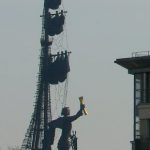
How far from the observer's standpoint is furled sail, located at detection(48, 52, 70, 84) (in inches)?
5820

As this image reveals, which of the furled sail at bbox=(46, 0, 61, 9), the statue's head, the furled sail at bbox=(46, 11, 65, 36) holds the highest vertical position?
the furled sail at bbox=(46, 0, 61, 9)

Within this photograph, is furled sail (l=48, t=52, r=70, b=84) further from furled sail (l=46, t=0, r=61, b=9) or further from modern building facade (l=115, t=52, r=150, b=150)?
modern building facade (l=115, t=52, r=150, b=150)

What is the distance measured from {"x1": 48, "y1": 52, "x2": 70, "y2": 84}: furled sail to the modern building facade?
98093 millimetres

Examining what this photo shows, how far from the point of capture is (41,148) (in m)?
142

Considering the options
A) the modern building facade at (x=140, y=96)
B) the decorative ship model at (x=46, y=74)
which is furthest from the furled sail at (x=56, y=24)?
the modern building facade at (x=140, y=96)

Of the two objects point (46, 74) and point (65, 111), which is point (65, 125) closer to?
point (65, 111)

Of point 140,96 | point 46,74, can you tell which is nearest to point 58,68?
point 46,74

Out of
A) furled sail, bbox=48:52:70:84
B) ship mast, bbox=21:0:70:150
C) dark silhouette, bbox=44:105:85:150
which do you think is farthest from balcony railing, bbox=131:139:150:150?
furled sail, bbox=48:52:70:84

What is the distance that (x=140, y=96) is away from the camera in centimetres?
4769

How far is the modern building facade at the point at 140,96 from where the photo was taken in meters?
45.9

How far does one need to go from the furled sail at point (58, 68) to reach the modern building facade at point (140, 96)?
98093 millimetres

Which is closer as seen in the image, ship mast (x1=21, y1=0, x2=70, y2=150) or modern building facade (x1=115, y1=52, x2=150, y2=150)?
modern building facade (x1=115, y1=52, x2=150, y2=150)

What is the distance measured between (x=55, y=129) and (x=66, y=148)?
7999 millimetres

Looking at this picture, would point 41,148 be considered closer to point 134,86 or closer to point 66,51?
point 66,51
